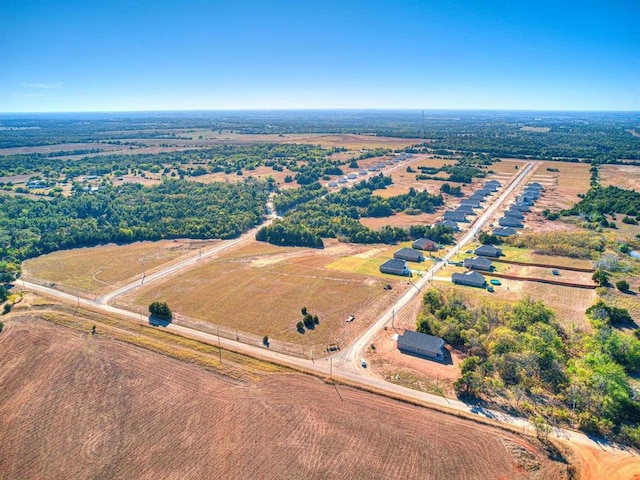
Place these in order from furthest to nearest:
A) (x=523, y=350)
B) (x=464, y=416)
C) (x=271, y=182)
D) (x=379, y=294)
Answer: (x=271, y=182), (x=379, y=294), (x=523, y=350), (x=464, y=416)

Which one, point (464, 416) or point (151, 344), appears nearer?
point (464, 416)

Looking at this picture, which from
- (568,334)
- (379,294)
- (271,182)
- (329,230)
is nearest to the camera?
(568,334)

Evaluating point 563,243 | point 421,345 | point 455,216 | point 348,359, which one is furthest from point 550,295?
point 455,216

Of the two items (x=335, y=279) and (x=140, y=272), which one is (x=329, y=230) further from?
(x=140, y=272)

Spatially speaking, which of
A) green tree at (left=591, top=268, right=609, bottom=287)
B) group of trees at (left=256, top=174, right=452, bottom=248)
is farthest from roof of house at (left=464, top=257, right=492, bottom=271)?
green tree at (left=591, top=268, right=609, bottom=287)

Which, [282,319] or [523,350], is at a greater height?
[523,350]

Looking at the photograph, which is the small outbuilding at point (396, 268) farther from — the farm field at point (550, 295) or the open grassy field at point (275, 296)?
the farm field at point (550, 295)

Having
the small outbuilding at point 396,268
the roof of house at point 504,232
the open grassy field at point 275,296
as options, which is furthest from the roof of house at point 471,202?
→ the small outbuilding at point 396,268

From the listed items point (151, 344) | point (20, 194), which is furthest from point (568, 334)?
point (20, 194)
